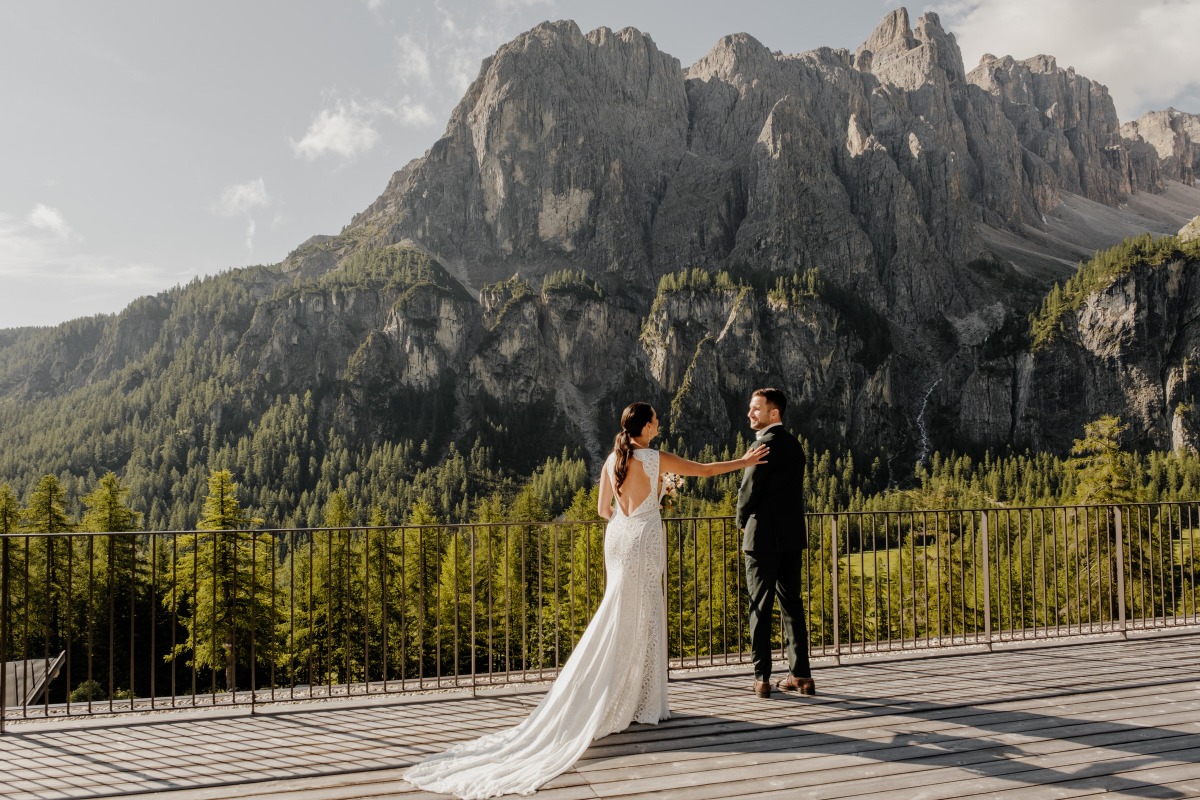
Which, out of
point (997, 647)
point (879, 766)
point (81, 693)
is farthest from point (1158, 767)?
point (81, 693)

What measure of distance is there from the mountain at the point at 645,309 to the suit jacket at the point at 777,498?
425 feet

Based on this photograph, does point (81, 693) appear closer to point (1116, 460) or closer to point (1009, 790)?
point (1009, 790)

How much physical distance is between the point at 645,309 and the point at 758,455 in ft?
526

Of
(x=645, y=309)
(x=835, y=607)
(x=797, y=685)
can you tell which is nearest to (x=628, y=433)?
(x=797, y=685)

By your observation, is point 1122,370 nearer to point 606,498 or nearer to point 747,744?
point 606,498

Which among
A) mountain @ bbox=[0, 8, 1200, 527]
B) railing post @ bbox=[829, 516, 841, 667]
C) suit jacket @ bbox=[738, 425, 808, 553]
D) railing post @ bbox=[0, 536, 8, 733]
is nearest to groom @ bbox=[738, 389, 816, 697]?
suit jacket @ bbox=[738, 425, 808, 553]

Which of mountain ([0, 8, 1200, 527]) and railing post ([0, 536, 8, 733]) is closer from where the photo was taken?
railing post ([0, 536, 8, 733])

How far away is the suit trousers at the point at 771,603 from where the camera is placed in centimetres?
653

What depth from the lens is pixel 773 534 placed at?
6.51 meters

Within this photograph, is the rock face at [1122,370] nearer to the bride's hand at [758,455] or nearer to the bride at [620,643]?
the bride's hand at [758,455]

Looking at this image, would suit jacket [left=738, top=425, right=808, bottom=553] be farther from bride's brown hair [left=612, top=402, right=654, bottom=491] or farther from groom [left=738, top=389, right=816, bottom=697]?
bride's brown hair [left=612, top=402, right=654, bottom=491]

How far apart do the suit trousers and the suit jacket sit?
0.12 meters

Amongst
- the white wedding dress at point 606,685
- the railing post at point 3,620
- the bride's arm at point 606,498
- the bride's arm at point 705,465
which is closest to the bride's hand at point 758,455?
the bride's arm at point 705,465

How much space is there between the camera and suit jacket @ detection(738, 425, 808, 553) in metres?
6.43
